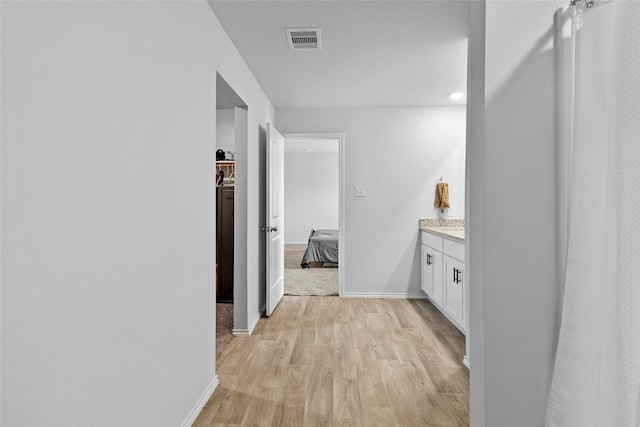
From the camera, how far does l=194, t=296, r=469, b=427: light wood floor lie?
2.04 m

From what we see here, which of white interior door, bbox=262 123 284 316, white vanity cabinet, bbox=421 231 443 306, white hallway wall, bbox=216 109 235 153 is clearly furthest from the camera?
white hallway wall, bbox=216 109 235 153

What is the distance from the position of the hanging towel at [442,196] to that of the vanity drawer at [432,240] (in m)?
0.41

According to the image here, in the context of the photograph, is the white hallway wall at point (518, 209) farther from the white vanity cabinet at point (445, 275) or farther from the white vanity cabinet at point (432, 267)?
the white vanity cabinet at point (432, 267)

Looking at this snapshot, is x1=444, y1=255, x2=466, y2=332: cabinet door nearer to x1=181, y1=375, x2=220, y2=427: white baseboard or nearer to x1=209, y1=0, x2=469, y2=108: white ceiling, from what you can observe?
x1=209, y1=0, x2=469, y2=108: white ceiling

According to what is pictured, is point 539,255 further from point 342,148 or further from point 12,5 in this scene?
point 342,148

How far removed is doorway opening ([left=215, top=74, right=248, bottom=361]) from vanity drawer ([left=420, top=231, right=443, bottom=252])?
6.31ft

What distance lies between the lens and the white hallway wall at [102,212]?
0.90 metres

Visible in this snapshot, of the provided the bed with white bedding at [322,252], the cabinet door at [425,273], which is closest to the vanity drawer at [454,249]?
the cabinet door at [425,273]

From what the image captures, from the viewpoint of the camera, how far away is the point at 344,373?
99.8 inches

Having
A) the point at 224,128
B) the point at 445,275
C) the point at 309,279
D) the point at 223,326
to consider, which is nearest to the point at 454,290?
the point at 445,275

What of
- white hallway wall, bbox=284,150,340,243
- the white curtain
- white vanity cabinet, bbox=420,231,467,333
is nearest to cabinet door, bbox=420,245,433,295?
white vanity cabinet, bbox=420,231,467,333

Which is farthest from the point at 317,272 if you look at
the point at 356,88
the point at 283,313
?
the point at 356,88

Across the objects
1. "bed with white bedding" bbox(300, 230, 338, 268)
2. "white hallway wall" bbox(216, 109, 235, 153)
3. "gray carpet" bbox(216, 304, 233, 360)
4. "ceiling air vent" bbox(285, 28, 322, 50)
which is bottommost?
"gray carpet" bbox(216, 304, 233, 360)

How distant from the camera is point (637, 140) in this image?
0.88 meters
